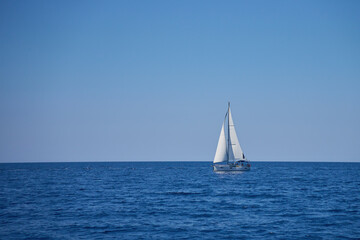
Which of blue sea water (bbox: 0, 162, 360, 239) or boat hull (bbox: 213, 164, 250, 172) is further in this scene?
boat hull (bbox: 213, 164, 250, 172)

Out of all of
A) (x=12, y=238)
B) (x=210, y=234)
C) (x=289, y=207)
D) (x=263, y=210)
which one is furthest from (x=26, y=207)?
(x=289, y=207)

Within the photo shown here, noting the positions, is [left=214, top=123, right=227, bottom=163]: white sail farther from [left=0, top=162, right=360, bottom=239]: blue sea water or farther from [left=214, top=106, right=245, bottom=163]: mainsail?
[left=0, top=162, right=360, bottom=239]: blue sea water

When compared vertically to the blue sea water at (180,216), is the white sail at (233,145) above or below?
above

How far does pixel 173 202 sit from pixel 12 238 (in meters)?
17.7

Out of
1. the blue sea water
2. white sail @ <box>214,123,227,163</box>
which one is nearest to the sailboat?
white sail @ <box>214,123,227,163</box>

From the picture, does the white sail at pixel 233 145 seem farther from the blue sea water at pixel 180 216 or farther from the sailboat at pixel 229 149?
the blue sea water at pixel 180 216

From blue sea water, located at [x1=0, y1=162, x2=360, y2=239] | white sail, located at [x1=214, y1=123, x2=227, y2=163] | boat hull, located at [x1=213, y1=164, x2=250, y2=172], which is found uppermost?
white sail, located at [x1=214, y1=123, x2=227, y2=163]

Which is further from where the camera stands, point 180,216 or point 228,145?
point 228,145

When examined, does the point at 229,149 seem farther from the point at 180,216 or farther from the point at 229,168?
the point at 180,216

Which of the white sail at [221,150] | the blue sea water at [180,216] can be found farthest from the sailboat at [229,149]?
the blue sea water at [180,216]

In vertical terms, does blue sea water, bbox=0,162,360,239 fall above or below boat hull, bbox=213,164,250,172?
below

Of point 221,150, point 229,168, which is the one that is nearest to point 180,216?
point 221,150

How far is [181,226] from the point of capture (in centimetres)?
2472

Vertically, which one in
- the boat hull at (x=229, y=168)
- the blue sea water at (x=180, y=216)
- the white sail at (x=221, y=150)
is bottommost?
the blue sea water at (x=180, y=216)
